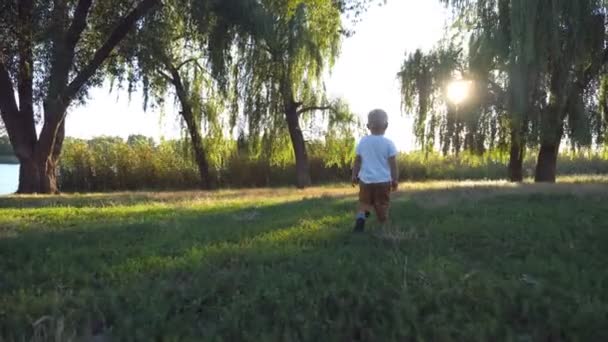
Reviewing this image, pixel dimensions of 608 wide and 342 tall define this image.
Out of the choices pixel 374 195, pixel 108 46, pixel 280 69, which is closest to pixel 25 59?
pixel 108 46

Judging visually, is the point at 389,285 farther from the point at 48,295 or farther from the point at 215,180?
the point at 215,180

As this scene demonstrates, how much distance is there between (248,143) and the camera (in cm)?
2505

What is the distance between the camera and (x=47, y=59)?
1501 cm

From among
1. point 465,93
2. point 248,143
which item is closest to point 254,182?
point 248,143

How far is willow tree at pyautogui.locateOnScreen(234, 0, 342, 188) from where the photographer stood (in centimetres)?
2314

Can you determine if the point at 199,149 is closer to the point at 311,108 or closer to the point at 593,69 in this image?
the point at 311,108

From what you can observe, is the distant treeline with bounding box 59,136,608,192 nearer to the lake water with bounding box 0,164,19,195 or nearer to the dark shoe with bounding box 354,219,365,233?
the lake water with bounding box 0,164,19,195

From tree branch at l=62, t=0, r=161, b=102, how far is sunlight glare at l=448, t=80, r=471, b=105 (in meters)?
10.9

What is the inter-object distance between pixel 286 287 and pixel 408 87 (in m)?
19.4

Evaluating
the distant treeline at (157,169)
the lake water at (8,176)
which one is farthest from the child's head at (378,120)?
the distant treeline at (157,169)

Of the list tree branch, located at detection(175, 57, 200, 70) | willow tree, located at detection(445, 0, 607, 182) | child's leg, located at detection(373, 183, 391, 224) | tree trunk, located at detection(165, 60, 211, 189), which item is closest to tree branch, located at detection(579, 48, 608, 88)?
willow tree, located at detection(445, 0, 607, 182)

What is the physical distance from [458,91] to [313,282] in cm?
1799

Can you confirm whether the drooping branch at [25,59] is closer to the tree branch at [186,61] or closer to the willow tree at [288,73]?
the tree branch at [186,61]

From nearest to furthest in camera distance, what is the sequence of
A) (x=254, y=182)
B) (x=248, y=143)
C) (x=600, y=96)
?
(x=600, y=96) < (x=248, y=143) < (x=254, y=182)
